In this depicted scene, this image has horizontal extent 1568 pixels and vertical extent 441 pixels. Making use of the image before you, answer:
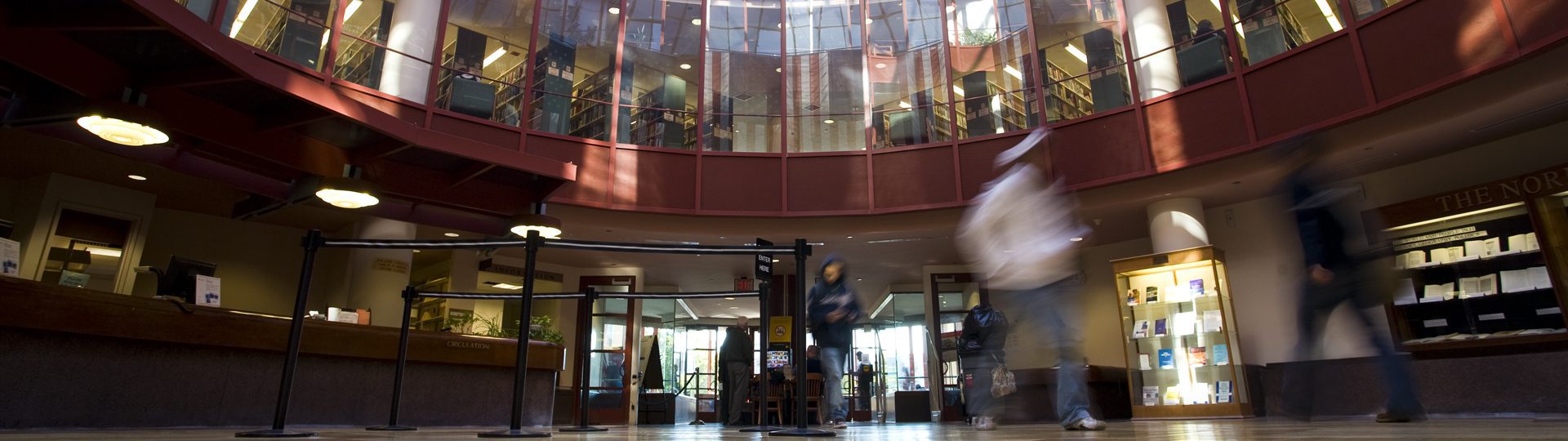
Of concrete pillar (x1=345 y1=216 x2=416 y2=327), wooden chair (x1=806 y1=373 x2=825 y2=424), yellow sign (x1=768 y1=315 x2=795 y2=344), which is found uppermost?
concrete pillar (x1=345 y1=216 x2=416 y2=327)

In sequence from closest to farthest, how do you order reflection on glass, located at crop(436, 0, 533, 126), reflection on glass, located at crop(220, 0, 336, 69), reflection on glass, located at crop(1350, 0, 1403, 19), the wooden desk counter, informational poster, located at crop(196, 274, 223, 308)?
the wooden desk counter, informational poster, located at crop(196, 274, 223, 308), reflection on glass, located at crop(1350, 0, 1403, 19), reflection on glass, located at crop(220, 0, 336, 69), reflection on glass, located at crop(436, 0, 533, 126)

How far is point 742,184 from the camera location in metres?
10.2

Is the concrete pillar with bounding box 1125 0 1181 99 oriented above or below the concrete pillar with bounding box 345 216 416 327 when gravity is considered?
above

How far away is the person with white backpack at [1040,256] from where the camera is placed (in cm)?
366

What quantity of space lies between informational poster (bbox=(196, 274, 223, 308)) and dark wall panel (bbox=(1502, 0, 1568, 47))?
1021 cm

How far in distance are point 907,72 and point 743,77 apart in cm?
238

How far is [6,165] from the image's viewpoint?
27.5 ft

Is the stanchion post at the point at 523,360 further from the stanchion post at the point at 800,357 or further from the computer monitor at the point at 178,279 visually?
the computer monitor at the point at 178,279

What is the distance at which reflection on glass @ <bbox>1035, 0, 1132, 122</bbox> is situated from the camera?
9.20 meters

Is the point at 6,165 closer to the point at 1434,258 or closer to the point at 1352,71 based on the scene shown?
the point at 1352,71

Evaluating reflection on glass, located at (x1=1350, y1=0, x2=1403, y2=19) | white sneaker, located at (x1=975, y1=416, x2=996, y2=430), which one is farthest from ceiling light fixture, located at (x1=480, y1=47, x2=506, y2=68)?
reflection on glass, located at (x1=1350, y1=0, x2=1403, y2=19)

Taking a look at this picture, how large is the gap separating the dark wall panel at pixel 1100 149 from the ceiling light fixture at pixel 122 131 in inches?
320

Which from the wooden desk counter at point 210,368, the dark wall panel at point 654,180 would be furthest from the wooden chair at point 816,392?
the wooden desk counter at point 210,368

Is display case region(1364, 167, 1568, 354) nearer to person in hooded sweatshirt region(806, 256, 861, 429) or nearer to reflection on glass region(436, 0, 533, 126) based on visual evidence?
person in hooded sweatshirt region(806, 256, 861, 429)
